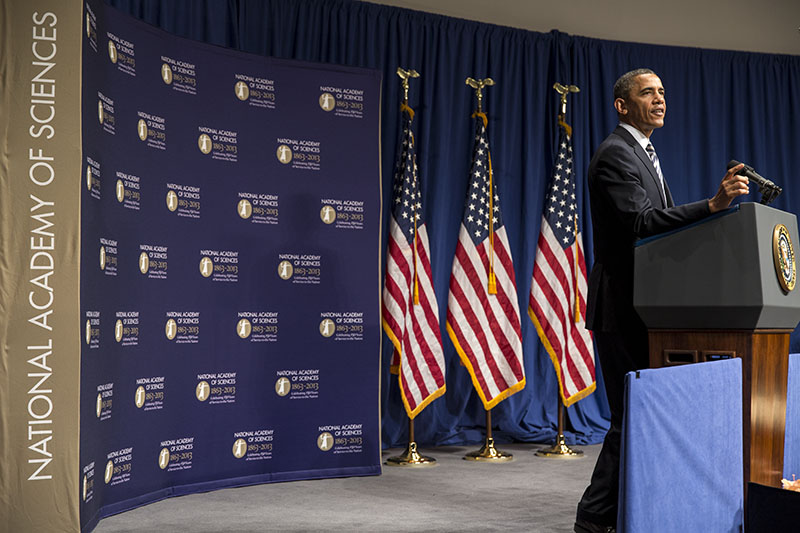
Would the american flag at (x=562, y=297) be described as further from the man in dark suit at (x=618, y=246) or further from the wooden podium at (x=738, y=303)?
the wooden podium at (x=738, y=303)

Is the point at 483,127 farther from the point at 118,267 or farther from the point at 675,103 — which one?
the point at 118,267

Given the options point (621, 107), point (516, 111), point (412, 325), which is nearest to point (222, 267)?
point (412, 325)

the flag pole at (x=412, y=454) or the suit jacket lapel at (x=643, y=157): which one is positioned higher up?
the suit jacket lapel at (x=643, y=157)

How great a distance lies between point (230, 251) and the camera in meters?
4.58

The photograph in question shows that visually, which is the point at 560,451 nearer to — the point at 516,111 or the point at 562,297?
the point at 562,297

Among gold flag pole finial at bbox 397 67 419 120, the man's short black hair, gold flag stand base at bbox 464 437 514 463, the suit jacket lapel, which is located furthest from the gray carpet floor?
gold flag pole finial at bbox 397 67 419 120

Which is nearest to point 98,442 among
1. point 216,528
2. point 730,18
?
point 216,528

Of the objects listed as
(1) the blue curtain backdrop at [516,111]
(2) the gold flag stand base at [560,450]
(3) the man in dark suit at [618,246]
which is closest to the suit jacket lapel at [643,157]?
(3) the man in dark suit at [618,246]

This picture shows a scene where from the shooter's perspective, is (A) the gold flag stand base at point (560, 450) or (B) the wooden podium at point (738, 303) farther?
(A) the gold flag stand base at point (560, 450)

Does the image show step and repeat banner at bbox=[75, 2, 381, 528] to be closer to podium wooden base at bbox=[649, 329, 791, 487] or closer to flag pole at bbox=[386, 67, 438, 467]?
flag pole at bbox=[386, 67, 438, 467]

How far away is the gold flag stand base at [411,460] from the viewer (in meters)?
5.35

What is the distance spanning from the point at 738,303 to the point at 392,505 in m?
2.18

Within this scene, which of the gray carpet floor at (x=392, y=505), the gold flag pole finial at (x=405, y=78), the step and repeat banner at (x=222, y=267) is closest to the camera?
the gray carpet floor at (x=392, y=505)

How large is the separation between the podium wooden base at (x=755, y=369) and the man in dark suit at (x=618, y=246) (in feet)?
0.68
